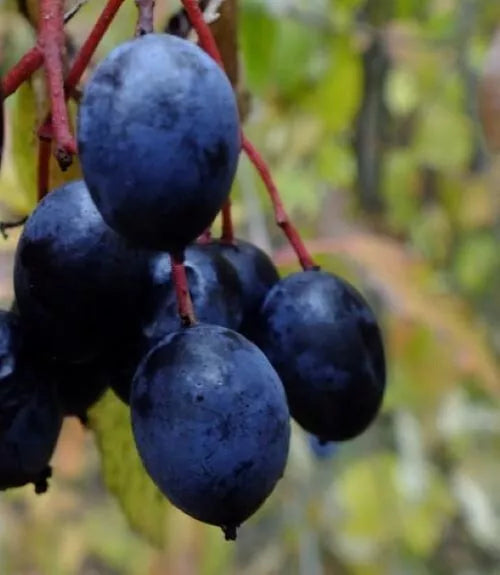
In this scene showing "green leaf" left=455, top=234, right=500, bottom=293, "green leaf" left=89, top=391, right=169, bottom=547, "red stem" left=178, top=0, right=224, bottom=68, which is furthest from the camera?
"green leaf" left=455, top=234, right=500, bottom=293

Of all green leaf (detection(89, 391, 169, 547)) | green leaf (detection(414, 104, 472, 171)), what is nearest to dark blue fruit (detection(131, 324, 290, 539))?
green leaf (detection(89, 391, 169, 547))

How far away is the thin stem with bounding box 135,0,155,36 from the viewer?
646mm

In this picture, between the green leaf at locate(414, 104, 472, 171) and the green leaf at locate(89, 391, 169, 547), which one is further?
the green leaf at locate(414, 104, 472, 171)

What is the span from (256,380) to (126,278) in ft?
0.39

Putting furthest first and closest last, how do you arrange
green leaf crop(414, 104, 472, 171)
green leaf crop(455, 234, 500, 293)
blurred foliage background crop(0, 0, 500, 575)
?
green leaf crop(455, 234, 500, 293), green leaf crop(414, 104, 472, 171), blurred foliage background crop(0, 0, 500, 575)

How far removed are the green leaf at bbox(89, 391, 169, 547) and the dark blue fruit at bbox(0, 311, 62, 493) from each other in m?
0.27

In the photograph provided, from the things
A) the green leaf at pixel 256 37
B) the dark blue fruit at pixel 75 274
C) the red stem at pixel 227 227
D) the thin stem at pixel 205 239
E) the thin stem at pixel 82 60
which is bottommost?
the green leaf at pixel 256 37

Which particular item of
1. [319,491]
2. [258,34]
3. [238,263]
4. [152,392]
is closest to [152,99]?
[152,392]

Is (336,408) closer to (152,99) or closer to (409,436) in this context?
(152,99)

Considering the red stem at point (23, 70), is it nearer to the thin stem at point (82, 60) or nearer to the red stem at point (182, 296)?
the thin stem at point (82, 60)

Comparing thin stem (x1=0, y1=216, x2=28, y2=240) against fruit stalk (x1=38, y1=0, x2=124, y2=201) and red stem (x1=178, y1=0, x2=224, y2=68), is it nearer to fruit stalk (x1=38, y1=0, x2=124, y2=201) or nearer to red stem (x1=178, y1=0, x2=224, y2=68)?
fruit stalk (x1=38, y1=0, x2=124, y2=201)

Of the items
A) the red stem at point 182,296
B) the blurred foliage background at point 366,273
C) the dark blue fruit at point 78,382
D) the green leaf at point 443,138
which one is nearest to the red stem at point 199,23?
the red stem at point 182,296

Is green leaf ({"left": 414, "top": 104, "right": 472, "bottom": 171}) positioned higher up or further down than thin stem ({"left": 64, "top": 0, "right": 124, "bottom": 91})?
further down

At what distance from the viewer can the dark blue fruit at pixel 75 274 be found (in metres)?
0.72
